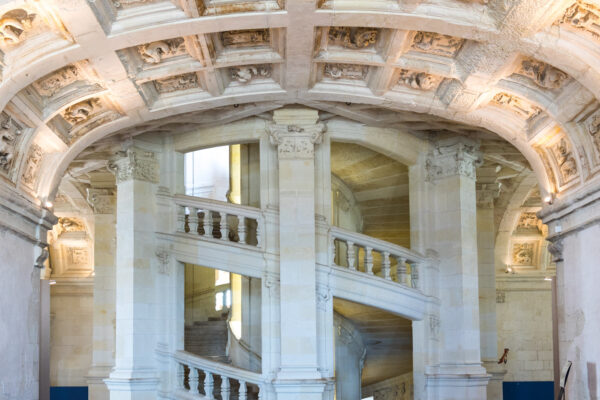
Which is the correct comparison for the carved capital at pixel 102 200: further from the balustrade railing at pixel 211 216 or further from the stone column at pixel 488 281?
the stone column at pixel 488 281

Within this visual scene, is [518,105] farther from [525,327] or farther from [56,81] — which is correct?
[525,327]

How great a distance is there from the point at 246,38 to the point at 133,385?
6494mm

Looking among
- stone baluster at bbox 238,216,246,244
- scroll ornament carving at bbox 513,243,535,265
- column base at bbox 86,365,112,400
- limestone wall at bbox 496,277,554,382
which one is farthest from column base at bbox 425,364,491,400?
scroll ornament carving at bbox 513,243,535,265

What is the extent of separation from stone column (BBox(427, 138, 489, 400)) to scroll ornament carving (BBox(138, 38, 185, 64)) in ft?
20.4

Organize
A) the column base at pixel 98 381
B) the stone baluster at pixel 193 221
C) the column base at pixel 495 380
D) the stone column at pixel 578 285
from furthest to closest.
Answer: the column base at pixel 98 381, the column base at pixel 495 380, the stone baluster at pixel 193 221, the stone column at pixel 578 285

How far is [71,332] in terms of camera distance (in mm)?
25344

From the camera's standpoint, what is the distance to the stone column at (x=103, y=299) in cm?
2077

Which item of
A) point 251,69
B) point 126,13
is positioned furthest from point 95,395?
point 126,13

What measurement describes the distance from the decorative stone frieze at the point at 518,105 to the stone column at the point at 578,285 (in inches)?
53.5

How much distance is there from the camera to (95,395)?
2089 cm

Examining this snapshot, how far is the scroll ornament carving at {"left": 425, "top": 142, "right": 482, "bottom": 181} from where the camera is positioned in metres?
16.0

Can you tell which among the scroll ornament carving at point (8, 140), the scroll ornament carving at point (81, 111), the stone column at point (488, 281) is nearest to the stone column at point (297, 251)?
the scroll ornament carving at point (81, 111)

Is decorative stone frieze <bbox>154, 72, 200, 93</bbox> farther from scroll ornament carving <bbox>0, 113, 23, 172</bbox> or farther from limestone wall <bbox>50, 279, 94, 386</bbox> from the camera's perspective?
limestone wall <bbox>50, 279, 94, 386</bbox>

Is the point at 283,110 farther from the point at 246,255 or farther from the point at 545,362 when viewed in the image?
the point at 545,362
